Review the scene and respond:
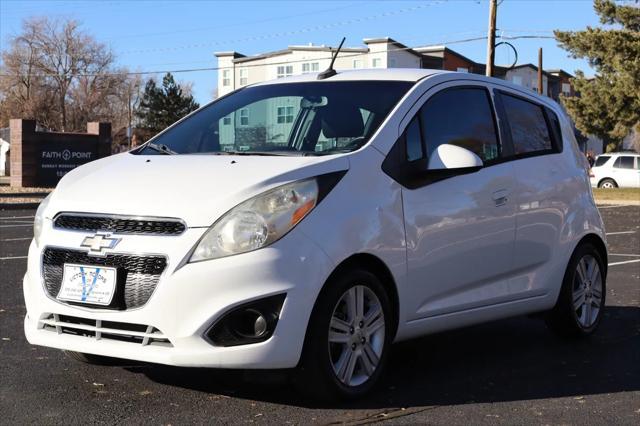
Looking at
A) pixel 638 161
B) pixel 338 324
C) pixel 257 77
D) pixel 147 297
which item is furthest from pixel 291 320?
pixel 257 77

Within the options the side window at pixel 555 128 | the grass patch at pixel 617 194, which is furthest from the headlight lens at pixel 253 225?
the grass patch at pixel 617 194

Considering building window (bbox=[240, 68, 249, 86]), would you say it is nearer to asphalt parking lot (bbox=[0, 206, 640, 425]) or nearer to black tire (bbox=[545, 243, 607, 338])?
asphalt parking lot (bbox=[0, 206, 640, 425])

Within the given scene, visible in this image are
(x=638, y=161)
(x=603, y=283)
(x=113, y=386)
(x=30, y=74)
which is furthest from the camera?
(x=30, y=74)

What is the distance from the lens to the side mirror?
16.1 feet

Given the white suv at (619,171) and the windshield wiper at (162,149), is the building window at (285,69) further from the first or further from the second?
the windshield wiper at (162,149)

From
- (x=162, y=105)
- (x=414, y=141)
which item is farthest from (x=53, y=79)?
(x=414, y=141)

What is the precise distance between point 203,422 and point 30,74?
80.7 metres

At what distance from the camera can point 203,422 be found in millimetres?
4043

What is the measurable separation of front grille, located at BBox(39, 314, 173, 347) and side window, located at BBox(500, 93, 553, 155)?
2850mm

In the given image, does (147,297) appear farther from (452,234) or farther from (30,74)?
(30,74)

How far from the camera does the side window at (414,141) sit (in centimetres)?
492

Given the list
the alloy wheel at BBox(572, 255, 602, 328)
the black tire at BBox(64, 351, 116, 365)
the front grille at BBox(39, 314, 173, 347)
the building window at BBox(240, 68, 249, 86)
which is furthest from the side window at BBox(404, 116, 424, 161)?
the building window at BBox(240, 68, 249, 86)

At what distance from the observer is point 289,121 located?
17.2 feet

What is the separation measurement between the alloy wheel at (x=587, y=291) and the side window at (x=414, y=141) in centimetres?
194
